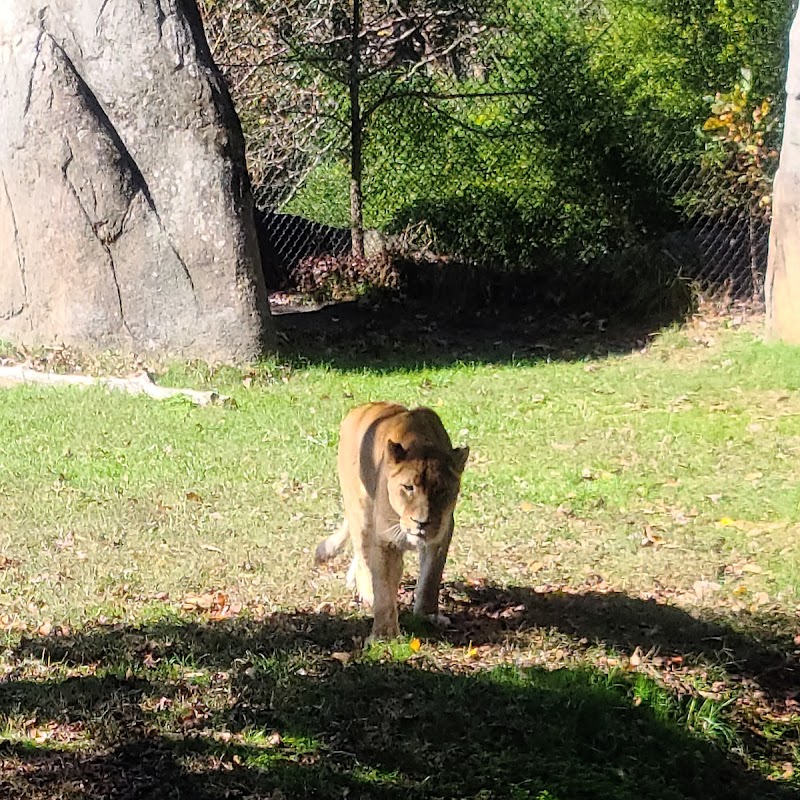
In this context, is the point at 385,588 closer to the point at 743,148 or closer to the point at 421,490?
the point at 421,490

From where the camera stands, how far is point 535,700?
5.02m

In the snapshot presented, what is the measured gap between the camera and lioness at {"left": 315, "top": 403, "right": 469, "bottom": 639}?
5.25m

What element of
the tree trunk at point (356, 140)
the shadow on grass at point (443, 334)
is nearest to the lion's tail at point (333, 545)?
the shadow on grass at point (443, 334)

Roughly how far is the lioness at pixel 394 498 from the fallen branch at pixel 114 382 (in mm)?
4057

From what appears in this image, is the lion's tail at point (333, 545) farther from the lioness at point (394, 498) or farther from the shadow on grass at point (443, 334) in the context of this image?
the shadow on grass at point (443, 334)

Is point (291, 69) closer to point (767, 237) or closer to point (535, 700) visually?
point (767, 237)

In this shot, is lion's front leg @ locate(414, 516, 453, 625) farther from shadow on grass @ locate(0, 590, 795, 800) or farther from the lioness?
shadow on grass @ locate(0, 590, 795, 800)

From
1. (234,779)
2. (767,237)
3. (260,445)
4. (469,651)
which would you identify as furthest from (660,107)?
(234,779)

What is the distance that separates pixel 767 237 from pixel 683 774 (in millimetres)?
10027

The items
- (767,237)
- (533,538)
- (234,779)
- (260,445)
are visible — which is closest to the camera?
(234,779)

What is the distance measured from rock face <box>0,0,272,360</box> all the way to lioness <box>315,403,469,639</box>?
541 cm

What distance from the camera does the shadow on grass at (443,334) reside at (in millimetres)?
12297

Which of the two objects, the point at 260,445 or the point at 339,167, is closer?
the point at 260,445

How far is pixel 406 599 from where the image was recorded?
6328mm
